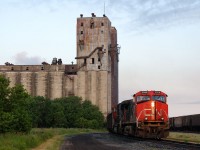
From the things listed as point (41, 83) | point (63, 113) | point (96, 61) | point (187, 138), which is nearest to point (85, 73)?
point (96, 61)

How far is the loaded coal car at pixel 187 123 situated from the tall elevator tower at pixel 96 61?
160ft

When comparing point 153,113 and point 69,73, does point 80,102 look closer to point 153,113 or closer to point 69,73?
point 69,73

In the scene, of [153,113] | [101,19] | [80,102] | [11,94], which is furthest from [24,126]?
[101,19]

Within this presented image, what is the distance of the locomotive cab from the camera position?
38.2 meters

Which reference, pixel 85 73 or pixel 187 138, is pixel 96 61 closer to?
pixel 85 73

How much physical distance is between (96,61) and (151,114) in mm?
78345

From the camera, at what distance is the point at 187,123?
56.4m

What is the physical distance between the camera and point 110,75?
117250 millimetres

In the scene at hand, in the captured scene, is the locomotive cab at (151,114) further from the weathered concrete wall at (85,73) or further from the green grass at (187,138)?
the weathered concrete wall at (85,73)

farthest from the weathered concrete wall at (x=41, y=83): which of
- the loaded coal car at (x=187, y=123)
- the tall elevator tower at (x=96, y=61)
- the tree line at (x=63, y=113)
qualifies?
the loaded coal car at (x=187, y=123)

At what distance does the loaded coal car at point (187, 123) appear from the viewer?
51.8 metres

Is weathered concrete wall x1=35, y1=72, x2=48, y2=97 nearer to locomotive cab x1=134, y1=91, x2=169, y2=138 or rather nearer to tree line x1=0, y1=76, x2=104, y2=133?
tree line x1=0, y1=76, x2=104, y2=133

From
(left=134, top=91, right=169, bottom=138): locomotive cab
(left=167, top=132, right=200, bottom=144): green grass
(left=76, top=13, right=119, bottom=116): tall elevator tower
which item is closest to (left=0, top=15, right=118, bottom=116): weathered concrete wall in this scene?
(left=76, top=13, right=119, bottom=116): tall elevator tower

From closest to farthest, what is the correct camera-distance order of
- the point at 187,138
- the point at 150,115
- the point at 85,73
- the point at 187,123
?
the point at 150,115 → the point at 187,138 → the point at 187,123 → the point at 85,73
